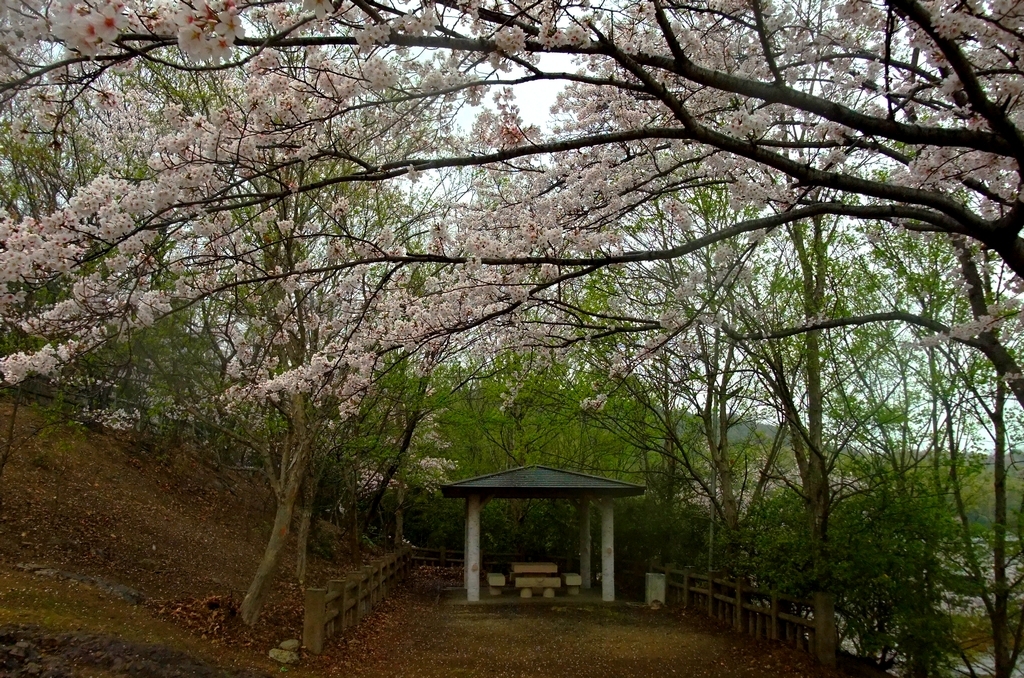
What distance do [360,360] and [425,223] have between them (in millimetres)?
4142

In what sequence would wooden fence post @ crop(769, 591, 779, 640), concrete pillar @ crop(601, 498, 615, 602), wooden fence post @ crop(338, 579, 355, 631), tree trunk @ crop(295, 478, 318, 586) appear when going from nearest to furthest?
1. wooden fence post @ crop(338, 579, 355, 631)
2. wooden fence post @ crop(769, 591, 779, 640)
3. tree trunk @ crop(295, 478, 318, 586)
4. concrete pillar @ crop(601, 498, 615, 602)

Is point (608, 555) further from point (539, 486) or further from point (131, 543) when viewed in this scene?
point (131, 543)

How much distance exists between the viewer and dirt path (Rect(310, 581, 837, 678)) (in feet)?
24.2

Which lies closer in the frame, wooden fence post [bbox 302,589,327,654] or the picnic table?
wooden fence post [bbox 302,589,327,654]

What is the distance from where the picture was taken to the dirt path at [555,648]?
7375 millimetres

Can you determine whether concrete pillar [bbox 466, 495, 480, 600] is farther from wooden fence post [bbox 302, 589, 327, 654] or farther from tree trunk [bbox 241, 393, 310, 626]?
wooden fence post [bbox 302, 589, 327, 654]

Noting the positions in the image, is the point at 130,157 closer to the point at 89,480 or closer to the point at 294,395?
the point at 294,395

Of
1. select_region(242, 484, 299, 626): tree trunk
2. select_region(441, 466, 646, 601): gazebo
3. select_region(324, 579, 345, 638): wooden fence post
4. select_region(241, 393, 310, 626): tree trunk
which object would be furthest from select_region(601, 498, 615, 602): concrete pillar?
select_region(242, 484, 299, 626): tree trunk

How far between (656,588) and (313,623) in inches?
249

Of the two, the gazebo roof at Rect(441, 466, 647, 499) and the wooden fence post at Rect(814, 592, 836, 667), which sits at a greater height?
the gazebo roof at Rect(441, 466, 647, 499)

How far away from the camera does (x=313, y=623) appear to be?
703 cm

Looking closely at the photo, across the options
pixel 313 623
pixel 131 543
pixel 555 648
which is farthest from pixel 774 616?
pixel 131 543

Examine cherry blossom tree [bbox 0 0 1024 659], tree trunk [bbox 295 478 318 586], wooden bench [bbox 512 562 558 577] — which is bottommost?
wooden bench [bbox 512 562 558 577]

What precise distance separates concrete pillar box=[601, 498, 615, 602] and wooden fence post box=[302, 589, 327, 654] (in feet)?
20.0
